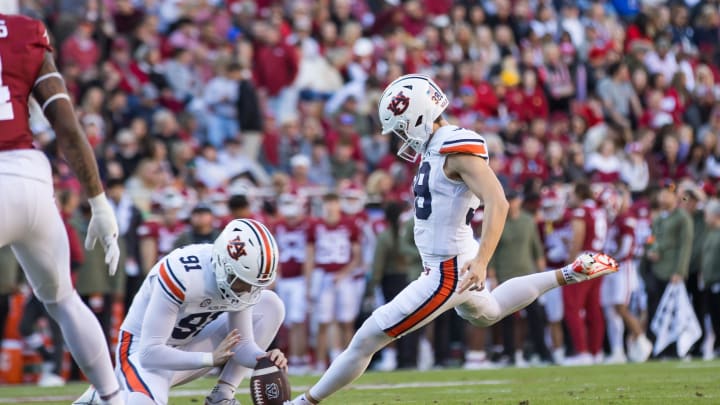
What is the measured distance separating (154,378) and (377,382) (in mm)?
3559

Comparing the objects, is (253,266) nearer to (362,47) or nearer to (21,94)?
(21,94)

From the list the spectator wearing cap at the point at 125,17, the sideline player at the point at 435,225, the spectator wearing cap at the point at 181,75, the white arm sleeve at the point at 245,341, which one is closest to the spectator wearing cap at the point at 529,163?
the spectator wearing cap at the point at 181,75

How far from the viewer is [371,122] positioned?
601 inches

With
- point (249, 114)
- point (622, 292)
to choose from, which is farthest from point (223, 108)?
point (622, 292)

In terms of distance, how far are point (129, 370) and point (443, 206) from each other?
184cm

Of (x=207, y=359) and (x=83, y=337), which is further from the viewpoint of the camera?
(x=207, y=359)

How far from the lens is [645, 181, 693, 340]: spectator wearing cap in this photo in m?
13.0

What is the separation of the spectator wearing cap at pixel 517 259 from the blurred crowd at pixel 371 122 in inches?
1.2

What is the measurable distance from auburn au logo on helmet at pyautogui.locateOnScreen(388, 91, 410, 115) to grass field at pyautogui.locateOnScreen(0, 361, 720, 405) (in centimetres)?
184

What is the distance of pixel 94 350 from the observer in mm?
5254

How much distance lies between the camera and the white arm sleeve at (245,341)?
6562mm

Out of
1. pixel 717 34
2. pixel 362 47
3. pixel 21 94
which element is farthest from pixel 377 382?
pixel 717 34

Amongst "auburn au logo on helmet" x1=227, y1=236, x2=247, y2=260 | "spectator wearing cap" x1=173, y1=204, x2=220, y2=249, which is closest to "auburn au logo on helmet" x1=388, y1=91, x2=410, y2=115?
"auburn au logo on helmet" x1=227, y1=236, x2=247, y2=260

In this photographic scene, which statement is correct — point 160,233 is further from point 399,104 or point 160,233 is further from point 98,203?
point 98,203
